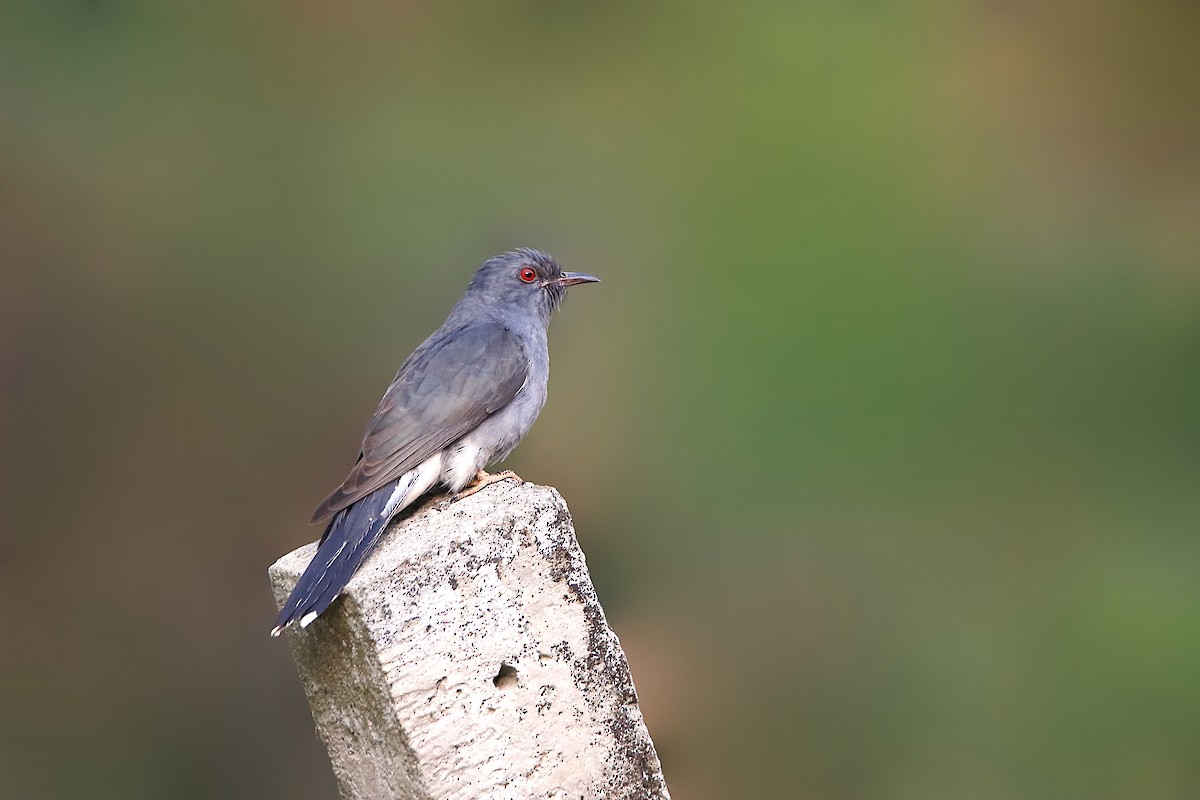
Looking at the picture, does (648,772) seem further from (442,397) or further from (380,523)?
(442,397)

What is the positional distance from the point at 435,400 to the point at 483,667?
984mm

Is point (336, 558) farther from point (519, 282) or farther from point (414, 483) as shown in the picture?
point (519, 282)

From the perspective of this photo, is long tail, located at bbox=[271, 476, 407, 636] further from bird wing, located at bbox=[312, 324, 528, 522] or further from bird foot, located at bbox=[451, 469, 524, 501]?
bird foot, located at bbox=[451, 469, 524, 501]

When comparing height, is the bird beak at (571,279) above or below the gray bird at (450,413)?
above

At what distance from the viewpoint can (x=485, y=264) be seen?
3.89m

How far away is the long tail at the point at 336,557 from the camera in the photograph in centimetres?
245

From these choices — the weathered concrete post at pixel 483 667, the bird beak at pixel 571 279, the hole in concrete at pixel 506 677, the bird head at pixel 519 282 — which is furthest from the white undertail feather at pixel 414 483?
the bird beak at pixel 571 279

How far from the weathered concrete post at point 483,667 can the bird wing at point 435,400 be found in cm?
33

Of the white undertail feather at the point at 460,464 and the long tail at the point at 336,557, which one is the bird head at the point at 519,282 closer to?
the white undertail feather at the point at 460,464

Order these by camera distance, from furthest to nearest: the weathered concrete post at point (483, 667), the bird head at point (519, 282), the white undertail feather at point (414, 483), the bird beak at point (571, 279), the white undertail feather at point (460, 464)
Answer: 1. the bird beak at point (571, 279)
2. the bird head at point (519, 282)
3. the white undertail feather at point (460, 464)
4. the white undertail feather at point (414, 483)
5. the weathered concrete post at point (483, 667)

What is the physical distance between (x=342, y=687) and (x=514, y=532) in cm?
55

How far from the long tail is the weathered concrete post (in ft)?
0.16

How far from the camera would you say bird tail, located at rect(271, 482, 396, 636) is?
2.45 meters

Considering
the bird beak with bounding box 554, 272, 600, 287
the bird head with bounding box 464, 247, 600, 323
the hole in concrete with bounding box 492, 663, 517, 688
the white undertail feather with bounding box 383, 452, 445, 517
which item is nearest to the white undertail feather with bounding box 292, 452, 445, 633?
the white undertail feather with bounding box 383, 452, 445, 517
